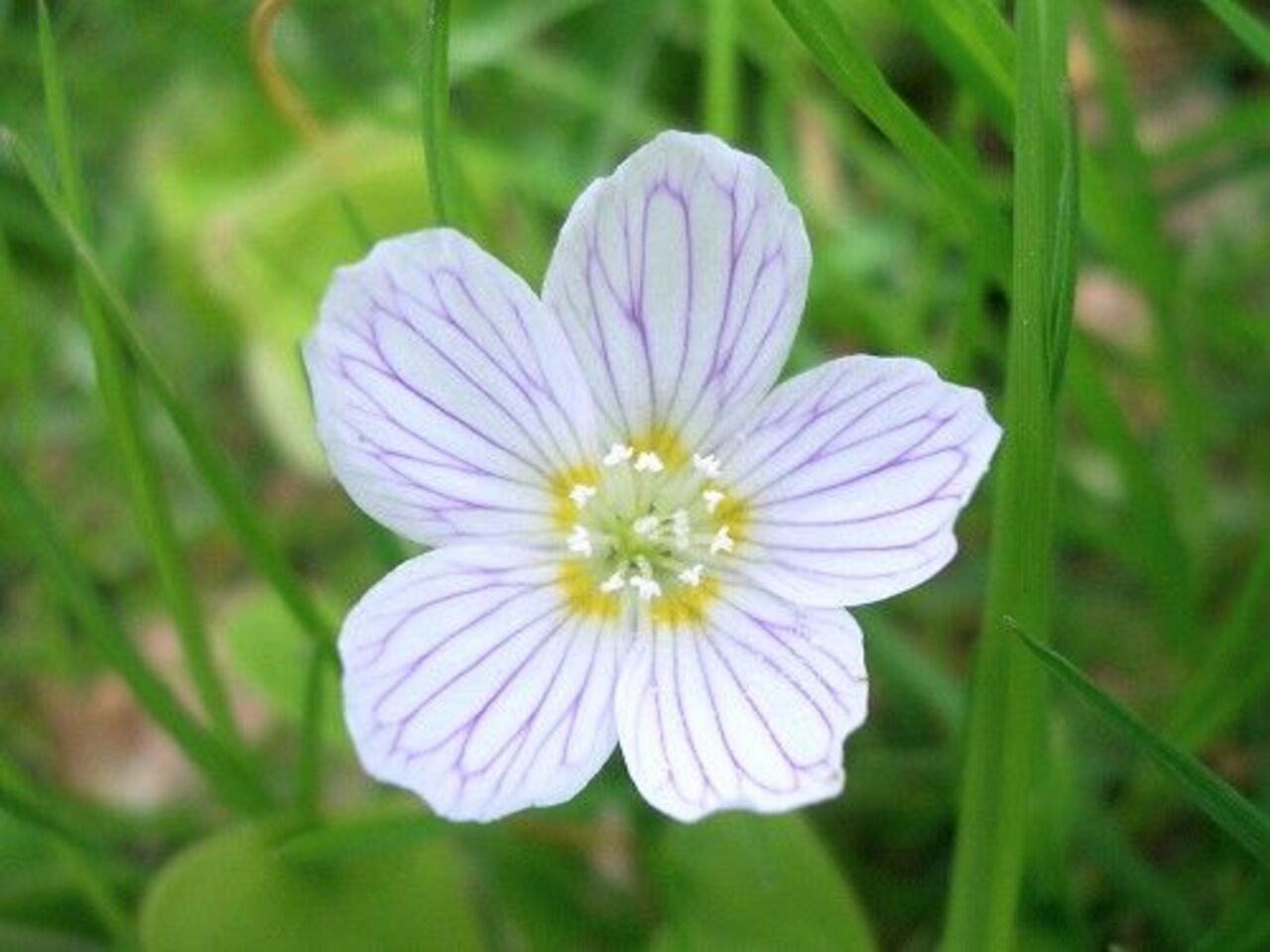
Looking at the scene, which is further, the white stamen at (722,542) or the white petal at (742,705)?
the white stamen at (722,542)

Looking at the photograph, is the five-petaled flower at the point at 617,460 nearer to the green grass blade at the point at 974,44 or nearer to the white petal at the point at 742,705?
the white petal at the point at 742,705

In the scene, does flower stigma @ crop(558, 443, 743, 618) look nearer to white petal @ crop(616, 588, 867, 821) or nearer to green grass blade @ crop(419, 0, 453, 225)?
white petal @ crop(616, 588, 867, 821)

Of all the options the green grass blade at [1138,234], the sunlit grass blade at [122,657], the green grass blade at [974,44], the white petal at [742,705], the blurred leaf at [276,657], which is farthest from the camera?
the blurred leaf at [276,657]

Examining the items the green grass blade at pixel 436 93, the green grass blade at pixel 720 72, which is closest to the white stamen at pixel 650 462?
the green grass blade at pixel 436 93


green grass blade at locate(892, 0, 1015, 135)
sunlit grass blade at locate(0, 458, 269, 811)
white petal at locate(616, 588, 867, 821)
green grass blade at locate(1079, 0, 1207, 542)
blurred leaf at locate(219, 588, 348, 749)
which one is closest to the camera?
white petal at locate(616, 588, 867, 821)

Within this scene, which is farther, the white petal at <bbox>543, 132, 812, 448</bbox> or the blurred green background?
the blurred green background

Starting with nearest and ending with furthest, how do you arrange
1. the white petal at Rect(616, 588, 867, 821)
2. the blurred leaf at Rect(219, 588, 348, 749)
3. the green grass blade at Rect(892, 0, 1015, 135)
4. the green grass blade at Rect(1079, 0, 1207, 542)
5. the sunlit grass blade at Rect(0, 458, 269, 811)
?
the white petal at Rect(616, 588, 867, 821) < the green grass blade at Rect(892, 0, 1015, 135) < the sunlit grass blade at Rect(0, 458, 269, 811) < the green grass blade at Rect(1079, 0, 1207, 542) < the blurred leaf at Rect(219, 588, 348, 749)

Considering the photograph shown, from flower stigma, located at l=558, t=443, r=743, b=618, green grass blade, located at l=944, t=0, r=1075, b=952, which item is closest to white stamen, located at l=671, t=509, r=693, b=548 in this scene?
flower stigma, located at l=558, t=443, r=743, b=618

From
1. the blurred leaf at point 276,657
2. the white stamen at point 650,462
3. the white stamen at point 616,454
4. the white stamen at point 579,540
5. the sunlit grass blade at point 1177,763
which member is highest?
the white stamen at point 616,454
